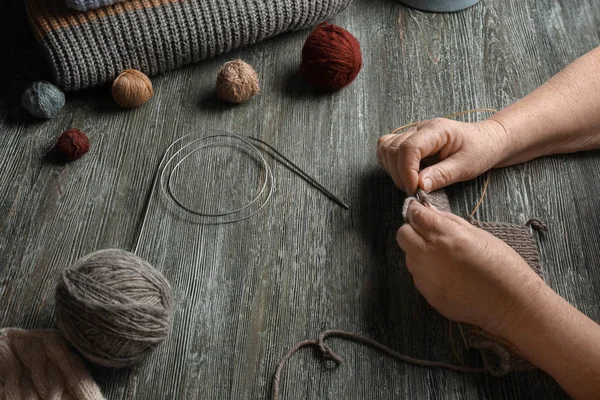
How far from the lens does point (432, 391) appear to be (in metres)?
0.99

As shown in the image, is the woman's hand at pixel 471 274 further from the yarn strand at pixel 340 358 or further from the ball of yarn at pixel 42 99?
the ball of yarn at pixel 42 99

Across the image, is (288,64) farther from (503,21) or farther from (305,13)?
(503,21)

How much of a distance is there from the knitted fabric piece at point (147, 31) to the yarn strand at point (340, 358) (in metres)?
0.70

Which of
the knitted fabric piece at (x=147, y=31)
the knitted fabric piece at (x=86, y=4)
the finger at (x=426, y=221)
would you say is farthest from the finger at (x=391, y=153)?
the knitted fabric piece at (x=86, y=4)

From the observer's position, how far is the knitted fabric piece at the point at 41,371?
→ 0.94 meters

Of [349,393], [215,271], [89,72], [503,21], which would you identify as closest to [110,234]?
[215,271]

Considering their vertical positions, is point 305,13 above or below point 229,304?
above

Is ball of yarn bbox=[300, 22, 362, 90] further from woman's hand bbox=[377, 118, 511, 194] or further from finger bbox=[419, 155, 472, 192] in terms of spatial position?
finger bbox=[419, 155, 472, 192]

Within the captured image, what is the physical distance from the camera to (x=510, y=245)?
1.09 m

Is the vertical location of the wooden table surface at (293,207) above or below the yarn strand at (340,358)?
above

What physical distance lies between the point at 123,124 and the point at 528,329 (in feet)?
2.97

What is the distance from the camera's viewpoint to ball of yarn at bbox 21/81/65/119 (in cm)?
121

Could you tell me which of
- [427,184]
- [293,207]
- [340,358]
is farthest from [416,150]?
[340,358]

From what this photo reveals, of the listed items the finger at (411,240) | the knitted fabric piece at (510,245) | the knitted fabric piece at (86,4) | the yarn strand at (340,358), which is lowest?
the yarn strand at (340,358)
